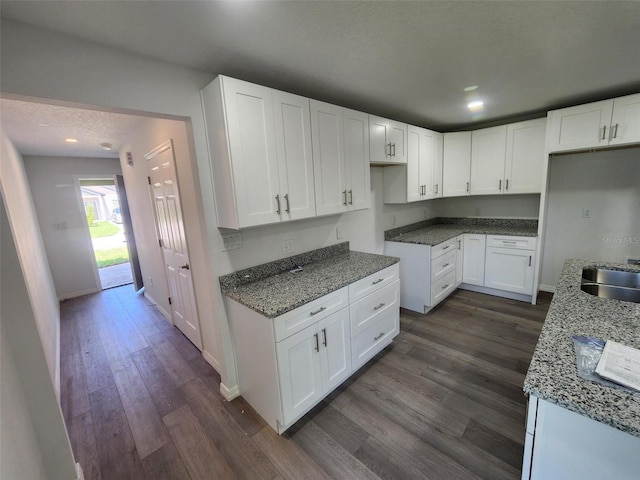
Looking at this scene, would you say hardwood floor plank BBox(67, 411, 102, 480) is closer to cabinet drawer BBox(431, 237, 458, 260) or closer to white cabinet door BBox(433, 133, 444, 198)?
cabinet drawer BBox(431, 237, 458, 260)

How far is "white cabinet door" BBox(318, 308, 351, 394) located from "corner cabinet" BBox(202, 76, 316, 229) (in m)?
0.81

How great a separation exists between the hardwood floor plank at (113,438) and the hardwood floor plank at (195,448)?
23 centimetres

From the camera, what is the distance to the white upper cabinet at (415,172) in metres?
3.17

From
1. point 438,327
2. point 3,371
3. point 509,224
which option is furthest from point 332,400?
point 509,224

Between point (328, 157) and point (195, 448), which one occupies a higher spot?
point (328, 157)

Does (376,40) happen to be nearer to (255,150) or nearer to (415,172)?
(255,150)

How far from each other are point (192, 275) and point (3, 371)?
1.37 metres

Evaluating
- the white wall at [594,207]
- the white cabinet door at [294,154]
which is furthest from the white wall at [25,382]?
the white wall at [594,207]

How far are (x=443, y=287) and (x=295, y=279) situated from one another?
2185 mm

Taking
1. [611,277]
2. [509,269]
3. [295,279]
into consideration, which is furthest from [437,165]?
[295,279]

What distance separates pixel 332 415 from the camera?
188 centimetres

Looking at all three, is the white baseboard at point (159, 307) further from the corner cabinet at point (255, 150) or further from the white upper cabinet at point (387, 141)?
the white upper cabinet at point (387, 141)

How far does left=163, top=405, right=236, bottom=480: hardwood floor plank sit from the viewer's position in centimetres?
155

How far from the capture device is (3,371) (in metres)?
1.12
